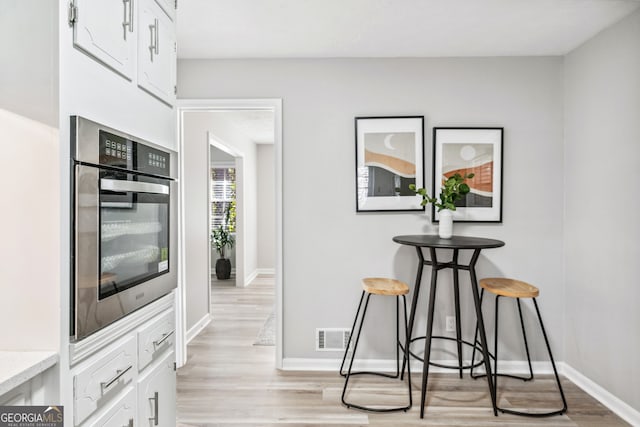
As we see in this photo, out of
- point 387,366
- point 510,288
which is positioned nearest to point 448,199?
point 510,288

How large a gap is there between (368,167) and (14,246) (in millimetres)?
2418

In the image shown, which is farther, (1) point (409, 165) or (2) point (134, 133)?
(1) point (409, 165)

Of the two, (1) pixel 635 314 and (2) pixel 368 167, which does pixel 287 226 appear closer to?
(2) pixel 368 167

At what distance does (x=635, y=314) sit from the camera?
2.36 metres

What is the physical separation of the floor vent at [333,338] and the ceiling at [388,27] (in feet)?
7.18

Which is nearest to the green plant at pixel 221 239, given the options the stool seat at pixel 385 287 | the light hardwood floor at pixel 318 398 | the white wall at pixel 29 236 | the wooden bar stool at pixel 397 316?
the light hardwood floor at pixel 318 398

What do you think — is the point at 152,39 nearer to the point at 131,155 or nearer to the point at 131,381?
the point at 131,155

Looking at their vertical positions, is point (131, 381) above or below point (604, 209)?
below

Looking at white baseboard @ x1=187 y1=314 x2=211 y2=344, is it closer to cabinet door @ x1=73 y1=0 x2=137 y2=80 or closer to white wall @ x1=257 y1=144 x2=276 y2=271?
cabinet door @ x1=73 y1=0 x2=137 y2=80

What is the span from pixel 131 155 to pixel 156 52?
1.84ft

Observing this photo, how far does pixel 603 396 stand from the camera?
2613 millimetres

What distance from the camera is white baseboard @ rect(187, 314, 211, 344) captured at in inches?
149

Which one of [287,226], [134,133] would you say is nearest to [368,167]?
[287,226]

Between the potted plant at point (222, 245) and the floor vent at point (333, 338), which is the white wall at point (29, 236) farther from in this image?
the potted plant at point (222, 245)
